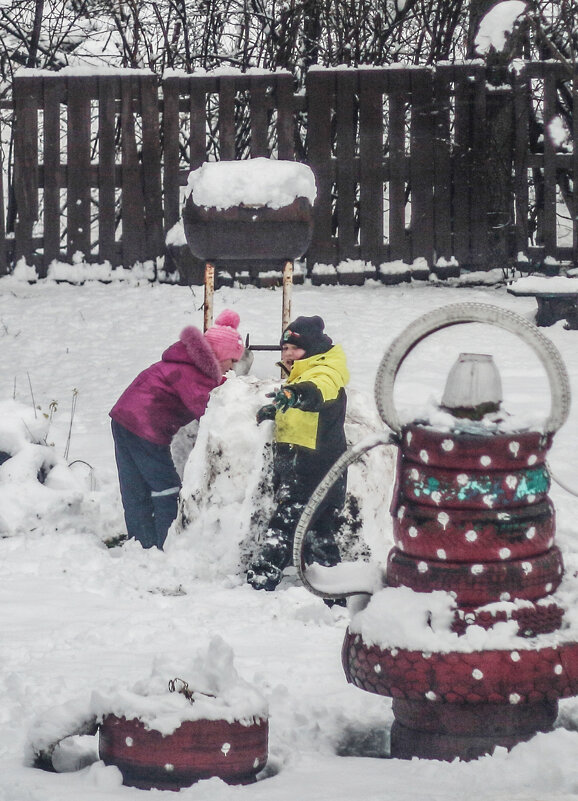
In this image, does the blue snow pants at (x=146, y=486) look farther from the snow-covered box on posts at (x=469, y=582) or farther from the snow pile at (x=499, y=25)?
the snow pile at (x=499, y=25)

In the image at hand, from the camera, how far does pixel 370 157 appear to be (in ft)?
34.9

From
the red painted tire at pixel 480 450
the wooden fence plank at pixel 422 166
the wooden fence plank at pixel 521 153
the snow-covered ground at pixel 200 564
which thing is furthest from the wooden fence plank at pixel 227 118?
the red painted tire at pixel 480 450

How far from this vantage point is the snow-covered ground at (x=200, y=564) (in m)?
2.59

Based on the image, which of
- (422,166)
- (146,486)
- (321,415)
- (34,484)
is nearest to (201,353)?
(146,486)

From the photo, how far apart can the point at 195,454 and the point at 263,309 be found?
4347mm

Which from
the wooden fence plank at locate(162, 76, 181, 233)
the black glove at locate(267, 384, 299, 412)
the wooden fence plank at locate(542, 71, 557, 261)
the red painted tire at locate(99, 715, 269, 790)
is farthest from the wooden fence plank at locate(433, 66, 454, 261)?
the red painted tire at locate(99, 715, 269, 790)

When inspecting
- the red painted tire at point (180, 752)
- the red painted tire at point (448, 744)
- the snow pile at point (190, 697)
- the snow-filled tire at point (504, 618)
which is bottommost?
the red painted tire at point (448, 744)

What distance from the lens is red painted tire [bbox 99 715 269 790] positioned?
2.54m

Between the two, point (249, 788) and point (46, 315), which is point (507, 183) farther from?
point (249, 788)

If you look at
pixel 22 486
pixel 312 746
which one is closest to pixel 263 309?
pixel 22 486

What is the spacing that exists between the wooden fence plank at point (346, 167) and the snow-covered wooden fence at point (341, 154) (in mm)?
10

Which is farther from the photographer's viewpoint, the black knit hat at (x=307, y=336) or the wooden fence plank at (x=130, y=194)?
the wooden fence plank at (x=130, y=194)

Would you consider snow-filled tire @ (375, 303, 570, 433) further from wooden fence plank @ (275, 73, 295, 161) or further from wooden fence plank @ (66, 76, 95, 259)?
wooden fence plank @ (66, 76, 95, 259)

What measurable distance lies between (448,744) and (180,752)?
633mm
